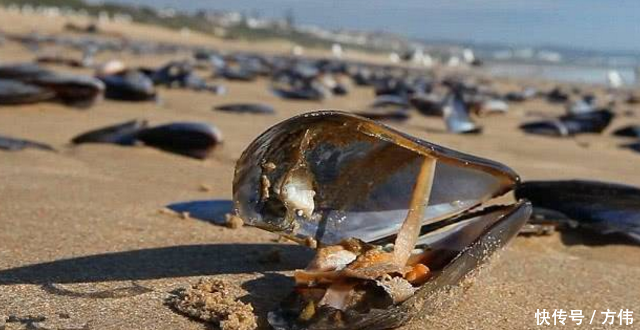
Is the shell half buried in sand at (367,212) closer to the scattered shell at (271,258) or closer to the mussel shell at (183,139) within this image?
the scattered shell at (271,258)

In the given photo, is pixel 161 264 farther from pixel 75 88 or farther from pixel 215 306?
pixel 75 88

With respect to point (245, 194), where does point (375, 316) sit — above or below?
below

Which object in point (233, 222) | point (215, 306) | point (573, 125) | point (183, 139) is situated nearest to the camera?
point (215, 306)

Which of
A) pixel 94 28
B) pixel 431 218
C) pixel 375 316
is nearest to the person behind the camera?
pixel 375 316

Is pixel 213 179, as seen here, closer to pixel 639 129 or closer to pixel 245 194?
pixel 245 194

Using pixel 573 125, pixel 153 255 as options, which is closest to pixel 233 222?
pixel 153 255

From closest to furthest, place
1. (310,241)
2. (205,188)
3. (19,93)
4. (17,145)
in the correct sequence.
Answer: (310,241) < (205,188) < (17,145) < (19,93)

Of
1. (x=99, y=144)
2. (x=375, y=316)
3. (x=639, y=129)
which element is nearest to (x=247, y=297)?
(x=375, y=316)
